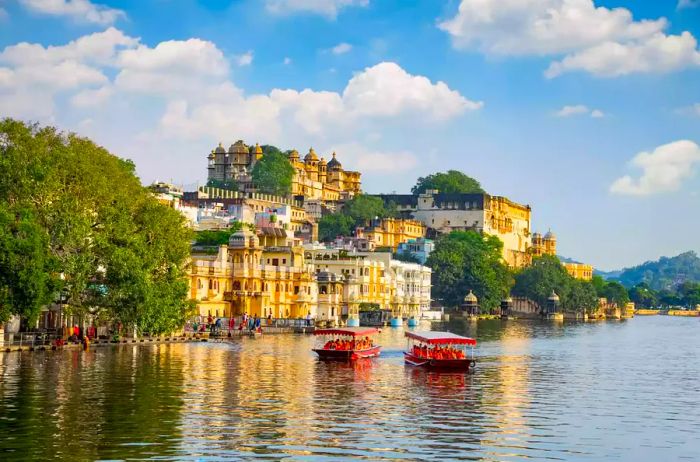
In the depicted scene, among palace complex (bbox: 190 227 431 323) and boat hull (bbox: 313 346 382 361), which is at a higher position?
palace complex (bbox: 190 227 431 323)

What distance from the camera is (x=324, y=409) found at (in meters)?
45.2

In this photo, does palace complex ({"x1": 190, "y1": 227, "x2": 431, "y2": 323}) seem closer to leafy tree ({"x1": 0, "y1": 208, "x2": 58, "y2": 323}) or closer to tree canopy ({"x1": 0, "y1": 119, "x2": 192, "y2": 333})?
tree canopy ({"x1": 0, "y1": 119, "x2": 192, "y2": 333})

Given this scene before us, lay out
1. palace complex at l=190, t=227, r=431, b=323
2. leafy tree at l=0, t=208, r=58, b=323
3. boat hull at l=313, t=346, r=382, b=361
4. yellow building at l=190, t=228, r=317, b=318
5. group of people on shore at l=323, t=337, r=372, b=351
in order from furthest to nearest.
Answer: palace complex at l=190, t=227, r=431, b=323 → yellow building at l=190, t=228, r=317, b=318 → group of people on shore at l=323, t=337, r=372, b=351 → boat hull at l=313, t=346, r=382, b=361 → leafy tree at l=0, t=208, r=58, b=323

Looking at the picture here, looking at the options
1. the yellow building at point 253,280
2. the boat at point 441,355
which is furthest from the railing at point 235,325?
the boat at point 441,355

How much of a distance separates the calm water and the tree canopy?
3493mm

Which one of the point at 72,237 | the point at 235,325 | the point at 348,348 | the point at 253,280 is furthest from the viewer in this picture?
the point at 253,280

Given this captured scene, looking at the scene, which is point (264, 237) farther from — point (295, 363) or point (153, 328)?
point (295, 363)

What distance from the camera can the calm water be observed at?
1420 inches

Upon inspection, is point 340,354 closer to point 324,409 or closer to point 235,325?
point 324,409

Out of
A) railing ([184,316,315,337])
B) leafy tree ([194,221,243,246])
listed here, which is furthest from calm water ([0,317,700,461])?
leafy tree ([194,221,243,246])

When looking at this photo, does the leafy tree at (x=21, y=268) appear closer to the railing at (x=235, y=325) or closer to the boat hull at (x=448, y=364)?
the boat hull at (x=448, y=364)

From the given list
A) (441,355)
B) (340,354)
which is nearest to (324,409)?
(441,355)

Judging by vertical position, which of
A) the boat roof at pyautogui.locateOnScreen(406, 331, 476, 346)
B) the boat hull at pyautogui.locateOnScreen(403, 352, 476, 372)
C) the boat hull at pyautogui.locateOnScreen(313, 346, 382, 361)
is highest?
the boat roof at pyautogui.locateOnScreen(406, 331, 476, 346)

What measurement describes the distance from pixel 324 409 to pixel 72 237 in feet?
97.7
